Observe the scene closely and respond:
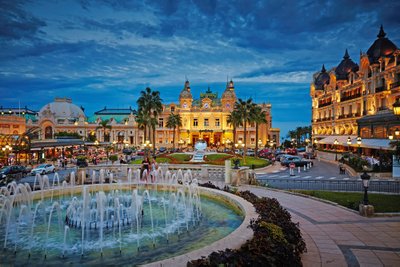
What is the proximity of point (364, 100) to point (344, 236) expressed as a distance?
50.4 metres

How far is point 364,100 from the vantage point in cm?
5344

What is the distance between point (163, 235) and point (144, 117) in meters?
41.5

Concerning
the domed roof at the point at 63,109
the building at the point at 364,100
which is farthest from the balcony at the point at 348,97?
the domed roof at the point at 63,109

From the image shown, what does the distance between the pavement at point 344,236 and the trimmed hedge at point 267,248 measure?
820 millimetres

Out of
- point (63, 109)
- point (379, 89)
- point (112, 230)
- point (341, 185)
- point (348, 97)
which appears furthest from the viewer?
point (63, 109)

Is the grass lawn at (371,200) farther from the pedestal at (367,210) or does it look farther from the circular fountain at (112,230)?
the circular fountain at (112,230)

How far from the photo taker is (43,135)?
10200cm

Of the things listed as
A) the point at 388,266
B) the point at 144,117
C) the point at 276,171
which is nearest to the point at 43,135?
the point at 144,117

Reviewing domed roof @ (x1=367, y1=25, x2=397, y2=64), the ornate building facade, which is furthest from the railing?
the ornate building facade

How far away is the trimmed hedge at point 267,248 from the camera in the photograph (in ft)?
21.3

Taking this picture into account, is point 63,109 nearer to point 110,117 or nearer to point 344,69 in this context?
point 110,117

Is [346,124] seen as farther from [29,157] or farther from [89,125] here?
[89,125]

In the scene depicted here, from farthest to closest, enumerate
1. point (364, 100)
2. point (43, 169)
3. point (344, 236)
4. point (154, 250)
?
point (364, 100)
point (43, 169)
point (344, 236)
point (154, 250)

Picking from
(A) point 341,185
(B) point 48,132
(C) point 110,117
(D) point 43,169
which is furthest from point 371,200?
(C) point 110,117
